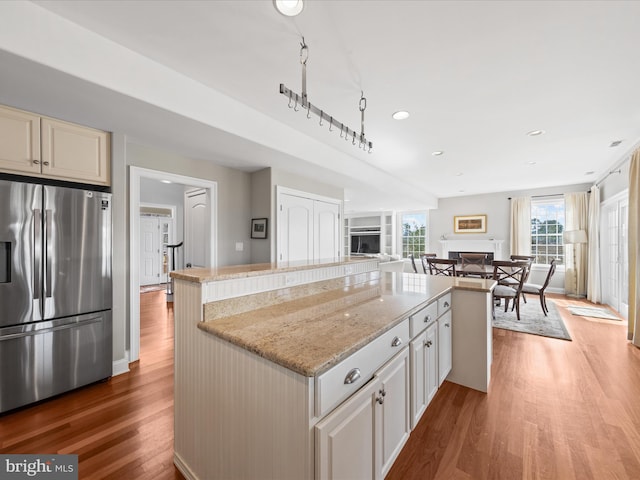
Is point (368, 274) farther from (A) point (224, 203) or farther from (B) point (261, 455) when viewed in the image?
(A) point (224, 203)

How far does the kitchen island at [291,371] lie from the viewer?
3.14 feet

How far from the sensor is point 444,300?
2.26m

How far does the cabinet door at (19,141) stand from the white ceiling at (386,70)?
0.69ft

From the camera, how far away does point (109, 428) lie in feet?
6.13

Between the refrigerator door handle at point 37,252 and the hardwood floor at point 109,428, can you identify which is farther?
the refrigerator door handle at point 37,252

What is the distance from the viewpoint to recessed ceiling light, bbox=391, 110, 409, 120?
2.74 m

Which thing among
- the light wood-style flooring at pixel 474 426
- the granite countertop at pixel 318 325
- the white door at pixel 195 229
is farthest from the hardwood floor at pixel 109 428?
the white door at pixel 195 229

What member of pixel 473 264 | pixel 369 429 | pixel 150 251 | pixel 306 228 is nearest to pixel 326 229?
pixel 306 228

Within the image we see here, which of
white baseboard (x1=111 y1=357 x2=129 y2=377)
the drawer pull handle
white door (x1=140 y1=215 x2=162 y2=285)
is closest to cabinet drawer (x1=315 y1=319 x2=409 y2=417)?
the drawer pull handle

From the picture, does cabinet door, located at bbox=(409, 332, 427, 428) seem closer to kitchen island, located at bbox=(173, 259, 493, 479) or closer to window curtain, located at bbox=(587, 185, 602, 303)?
kitchen island, located at bbox=(173, 259, 493, 479)

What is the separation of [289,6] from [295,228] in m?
2.87

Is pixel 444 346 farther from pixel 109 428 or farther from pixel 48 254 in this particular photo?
pixel 48 254

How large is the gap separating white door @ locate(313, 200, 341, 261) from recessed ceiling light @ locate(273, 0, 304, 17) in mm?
3035

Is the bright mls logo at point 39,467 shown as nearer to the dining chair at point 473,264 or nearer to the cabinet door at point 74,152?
the cabinet door at point 74,152
